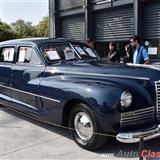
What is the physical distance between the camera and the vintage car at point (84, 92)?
5047 millimetres

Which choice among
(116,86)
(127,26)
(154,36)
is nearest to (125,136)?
(116,86)

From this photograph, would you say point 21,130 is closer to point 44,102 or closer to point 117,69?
point 44,102

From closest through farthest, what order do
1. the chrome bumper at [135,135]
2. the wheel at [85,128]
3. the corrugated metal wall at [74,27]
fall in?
the chrome bumper at [135,135], the wheel at [85,128], the corrugated metal wall at [74,27]

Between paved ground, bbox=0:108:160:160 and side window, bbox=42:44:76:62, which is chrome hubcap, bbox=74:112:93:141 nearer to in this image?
paved ground, bbox=0:108:160:160

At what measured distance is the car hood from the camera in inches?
213

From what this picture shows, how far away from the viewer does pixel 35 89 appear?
21.1ft

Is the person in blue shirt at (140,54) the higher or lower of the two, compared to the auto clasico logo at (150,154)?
higher

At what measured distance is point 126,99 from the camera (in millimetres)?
5059

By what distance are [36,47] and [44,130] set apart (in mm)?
1524

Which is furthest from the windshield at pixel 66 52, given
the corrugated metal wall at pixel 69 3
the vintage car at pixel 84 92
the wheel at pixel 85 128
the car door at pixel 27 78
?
the corrugated metal wall at pixel 69 3

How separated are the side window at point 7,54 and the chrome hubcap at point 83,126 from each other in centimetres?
264

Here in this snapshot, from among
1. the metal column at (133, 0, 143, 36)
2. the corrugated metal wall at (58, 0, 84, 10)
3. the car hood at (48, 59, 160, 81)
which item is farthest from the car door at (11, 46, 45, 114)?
the corrugated metal wall at (58, 0, 84, 10)

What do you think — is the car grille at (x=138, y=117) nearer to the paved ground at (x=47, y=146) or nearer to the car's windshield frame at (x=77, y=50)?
the paved ground at (x=47, y=146)

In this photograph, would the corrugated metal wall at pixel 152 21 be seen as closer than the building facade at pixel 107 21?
Yes
